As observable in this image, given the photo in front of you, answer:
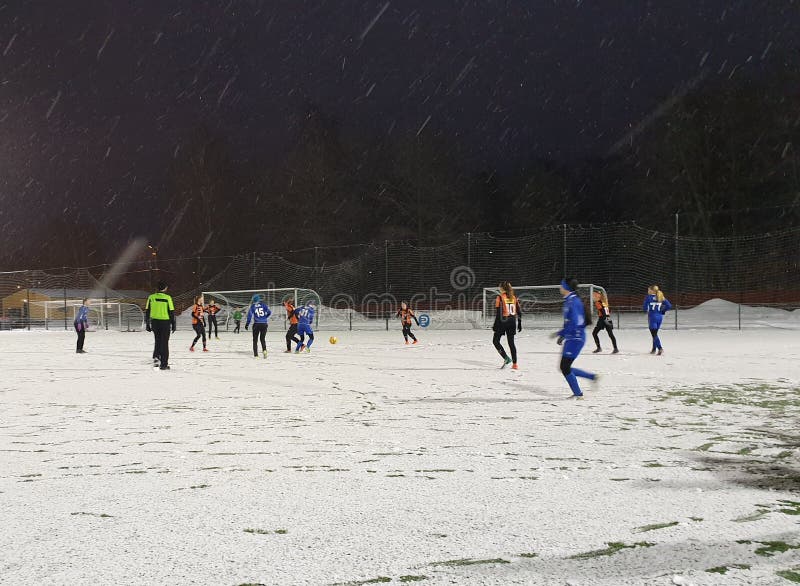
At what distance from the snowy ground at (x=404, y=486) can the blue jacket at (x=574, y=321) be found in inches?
31.6

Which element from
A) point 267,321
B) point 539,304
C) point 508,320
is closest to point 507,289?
point 508,320

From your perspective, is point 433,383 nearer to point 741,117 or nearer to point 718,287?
point 718,287

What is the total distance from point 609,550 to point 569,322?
5533 millimetres

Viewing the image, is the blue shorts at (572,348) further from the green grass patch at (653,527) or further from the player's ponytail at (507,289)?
the green grass patch at (653,527)

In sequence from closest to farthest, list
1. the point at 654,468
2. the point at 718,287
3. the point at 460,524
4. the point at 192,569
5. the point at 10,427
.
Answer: the point at 192,569 < the point at 460,524 < the point at 654,468 < the point at 10,427 < the point at 718,287

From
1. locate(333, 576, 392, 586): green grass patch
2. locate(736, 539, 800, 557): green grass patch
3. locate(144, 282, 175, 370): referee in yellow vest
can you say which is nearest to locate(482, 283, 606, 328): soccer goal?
locate(144, 282, 175, 370): referee in yellow vest

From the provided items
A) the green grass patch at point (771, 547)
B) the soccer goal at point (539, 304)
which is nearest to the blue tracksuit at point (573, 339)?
the green grass patch at point (771, 547)

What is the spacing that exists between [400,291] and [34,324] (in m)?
25.1

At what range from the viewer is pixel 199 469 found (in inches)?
186

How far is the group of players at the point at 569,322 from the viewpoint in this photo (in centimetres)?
833

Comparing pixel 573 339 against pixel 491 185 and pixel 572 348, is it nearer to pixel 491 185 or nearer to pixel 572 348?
pixel 572 348

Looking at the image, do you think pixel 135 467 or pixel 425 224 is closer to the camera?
pixel 135 467

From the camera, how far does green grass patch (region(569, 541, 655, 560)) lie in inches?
117

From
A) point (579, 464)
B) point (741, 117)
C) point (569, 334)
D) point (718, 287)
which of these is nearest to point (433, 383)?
point (569, 334)
